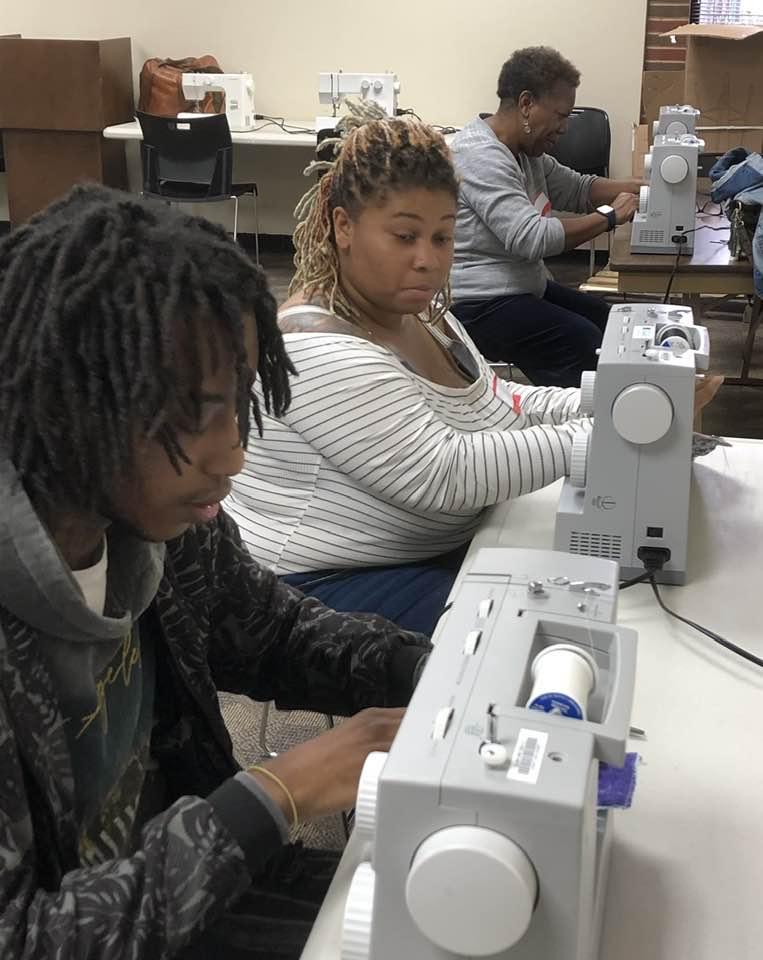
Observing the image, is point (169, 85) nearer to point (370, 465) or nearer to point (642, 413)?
point (370, 465)

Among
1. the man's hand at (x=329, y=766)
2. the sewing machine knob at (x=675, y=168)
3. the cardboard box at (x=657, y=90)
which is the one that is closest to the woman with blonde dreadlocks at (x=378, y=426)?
the man's hand at (x=329, y=766)

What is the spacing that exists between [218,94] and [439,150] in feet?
13.8

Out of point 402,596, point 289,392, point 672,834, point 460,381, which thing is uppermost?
point 289,392

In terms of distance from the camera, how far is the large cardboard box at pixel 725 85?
3.85m

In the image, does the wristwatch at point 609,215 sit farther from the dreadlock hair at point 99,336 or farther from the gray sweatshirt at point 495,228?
the dreadlock hair at point 99,336

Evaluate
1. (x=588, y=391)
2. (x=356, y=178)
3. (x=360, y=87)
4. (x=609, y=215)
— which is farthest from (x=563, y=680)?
(x=360, y=87)

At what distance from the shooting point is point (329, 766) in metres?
0.81

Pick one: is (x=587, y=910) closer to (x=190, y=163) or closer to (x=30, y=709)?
(x=30, y=709)

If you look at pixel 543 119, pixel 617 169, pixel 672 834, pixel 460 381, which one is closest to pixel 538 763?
pixel 672 834

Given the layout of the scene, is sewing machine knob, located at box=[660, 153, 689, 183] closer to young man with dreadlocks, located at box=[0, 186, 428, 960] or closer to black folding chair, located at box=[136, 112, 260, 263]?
young man with dreadlocks, located at box=[0, 186, 428, 960]

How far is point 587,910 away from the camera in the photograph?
621mm

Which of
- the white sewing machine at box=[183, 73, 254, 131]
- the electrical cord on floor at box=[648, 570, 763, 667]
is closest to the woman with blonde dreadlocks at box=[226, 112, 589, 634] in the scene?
the electrical cord on floor at box=[648, 570, 763, 667]

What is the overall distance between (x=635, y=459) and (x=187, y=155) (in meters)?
4.10

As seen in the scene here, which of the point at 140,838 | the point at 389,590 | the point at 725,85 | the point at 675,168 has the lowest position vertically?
the point at 389,590
